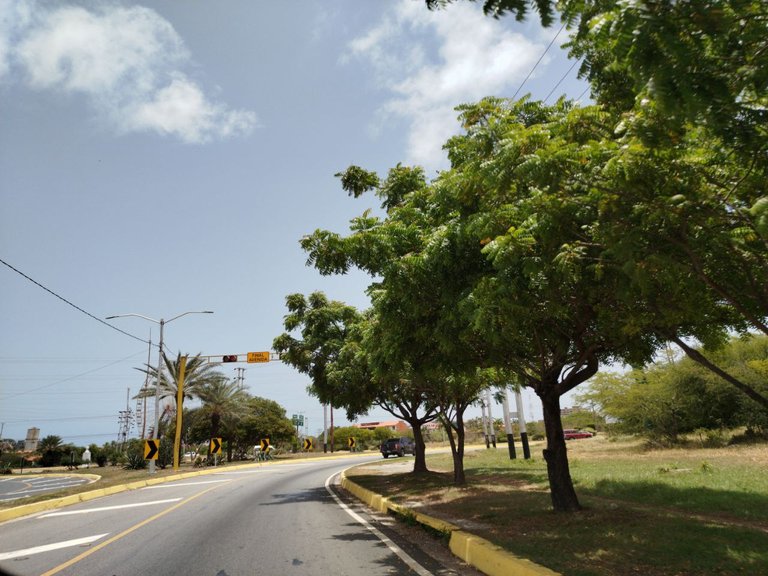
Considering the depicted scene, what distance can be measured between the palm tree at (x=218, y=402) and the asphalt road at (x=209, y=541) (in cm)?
2790

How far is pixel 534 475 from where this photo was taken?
1784 centimetres

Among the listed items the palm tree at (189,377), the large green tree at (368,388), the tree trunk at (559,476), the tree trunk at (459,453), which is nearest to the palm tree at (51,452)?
the palm tree at (189,377)

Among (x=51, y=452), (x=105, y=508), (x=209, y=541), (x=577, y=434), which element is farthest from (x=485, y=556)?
(x=51, y=452)

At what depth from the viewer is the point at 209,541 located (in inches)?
344

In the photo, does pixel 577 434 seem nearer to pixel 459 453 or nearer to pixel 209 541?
pixel 459 453

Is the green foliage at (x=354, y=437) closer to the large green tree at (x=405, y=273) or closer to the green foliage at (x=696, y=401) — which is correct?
the green foliage at (x=696, y=401)

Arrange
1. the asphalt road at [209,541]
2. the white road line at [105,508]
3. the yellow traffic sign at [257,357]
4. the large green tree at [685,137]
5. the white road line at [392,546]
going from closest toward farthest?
the large green tree at [685,137]
the white road line at [392,546]
the asphalt road at [209,541]
the white road line at [105,508]
the yellow traffic sign at [257,357]

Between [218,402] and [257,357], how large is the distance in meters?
12.9

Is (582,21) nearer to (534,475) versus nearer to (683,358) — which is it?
(534,475)

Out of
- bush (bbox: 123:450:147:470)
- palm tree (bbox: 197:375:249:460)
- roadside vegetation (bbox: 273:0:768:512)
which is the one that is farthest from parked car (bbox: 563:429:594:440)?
roadside vegetation (bbox: 273:0:768:512)

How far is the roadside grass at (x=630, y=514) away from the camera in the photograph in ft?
20.3

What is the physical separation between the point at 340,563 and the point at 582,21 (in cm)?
717

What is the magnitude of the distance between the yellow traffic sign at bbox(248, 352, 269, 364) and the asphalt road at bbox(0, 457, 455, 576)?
17.5 meters

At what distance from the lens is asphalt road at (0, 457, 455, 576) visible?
22.8 feet
